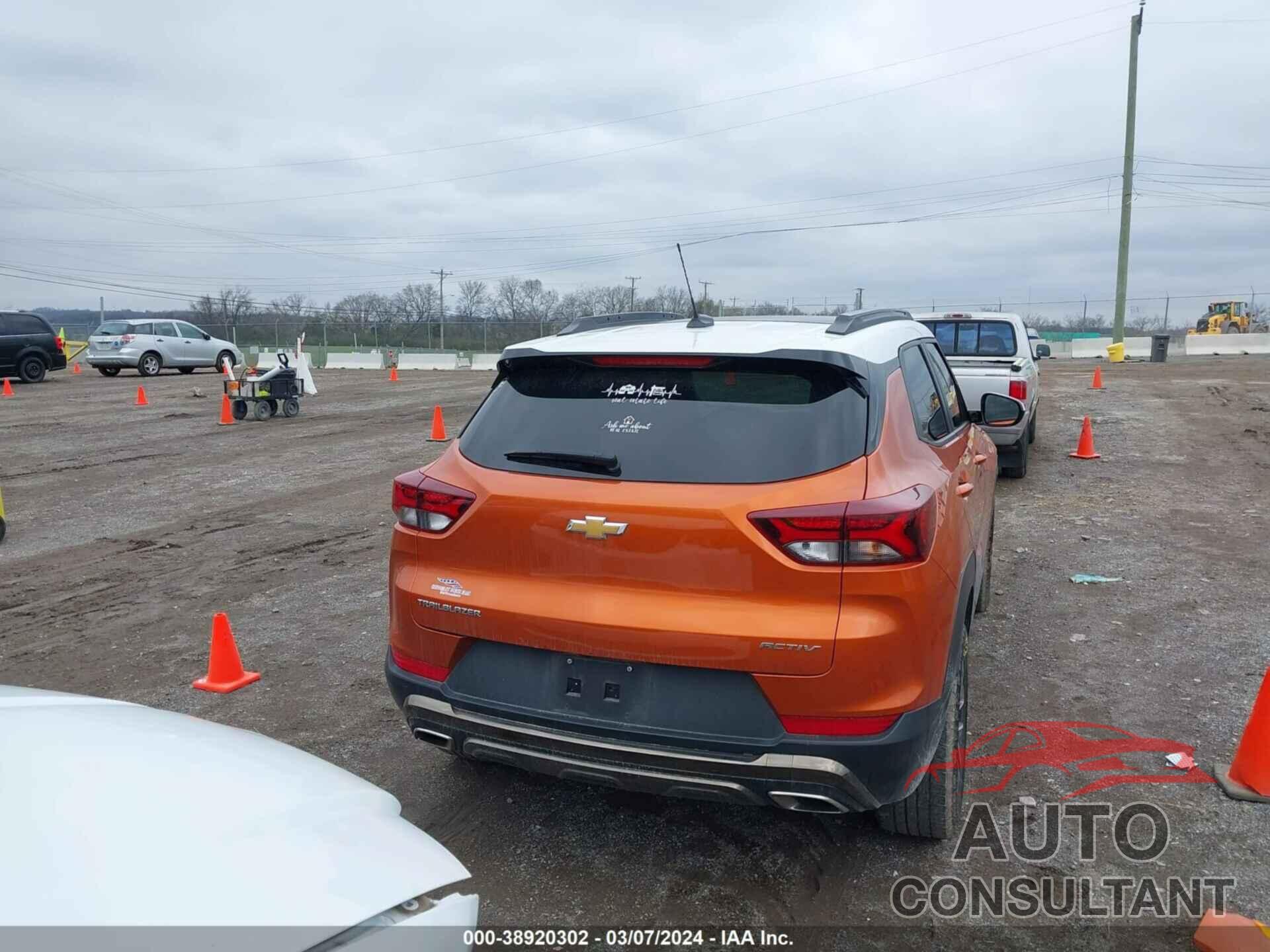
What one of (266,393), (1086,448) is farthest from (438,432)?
(1086,448)

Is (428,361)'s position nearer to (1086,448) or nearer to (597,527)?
(1086,448)

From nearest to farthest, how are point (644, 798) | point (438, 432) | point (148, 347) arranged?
point (644, 798)
point (438, 432)
point (148, 347)

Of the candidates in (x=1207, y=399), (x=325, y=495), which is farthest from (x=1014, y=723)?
(x=1207, y=399)

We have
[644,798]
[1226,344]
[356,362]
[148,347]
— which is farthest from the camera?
[356,362]

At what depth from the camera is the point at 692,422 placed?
9.91ft

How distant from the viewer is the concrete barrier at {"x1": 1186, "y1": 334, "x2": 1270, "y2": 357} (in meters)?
34.9

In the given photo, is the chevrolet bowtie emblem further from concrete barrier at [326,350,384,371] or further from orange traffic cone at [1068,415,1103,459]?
concrete barrier at [326,350,384,371]

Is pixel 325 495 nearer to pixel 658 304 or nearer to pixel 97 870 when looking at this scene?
pixel 97 870

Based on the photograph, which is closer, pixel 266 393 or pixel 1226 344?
pixel 266 393

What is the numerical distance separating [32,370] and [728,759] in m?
29.3

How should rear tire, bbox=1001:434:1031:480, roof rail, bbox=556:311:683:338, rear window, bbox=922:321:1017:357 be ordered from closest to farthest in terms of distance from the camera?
roof rail, bbox=556:311:683:338 < rear tire, bbox=1001:434:1031:480 < rear window, bbox=922:321:1017:357

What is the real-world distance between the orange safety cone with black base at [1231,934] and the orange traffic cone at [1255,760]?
0.97m

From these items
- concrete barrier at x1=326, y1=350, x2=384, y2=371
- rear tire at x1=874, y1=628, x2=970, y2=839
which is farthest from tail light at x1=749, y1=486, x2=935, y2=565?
concrete barrier at x1=326, y1=350, x2=384, y2=371

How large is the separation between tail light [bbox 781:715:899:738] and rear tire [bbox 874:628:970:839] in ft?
1.71
